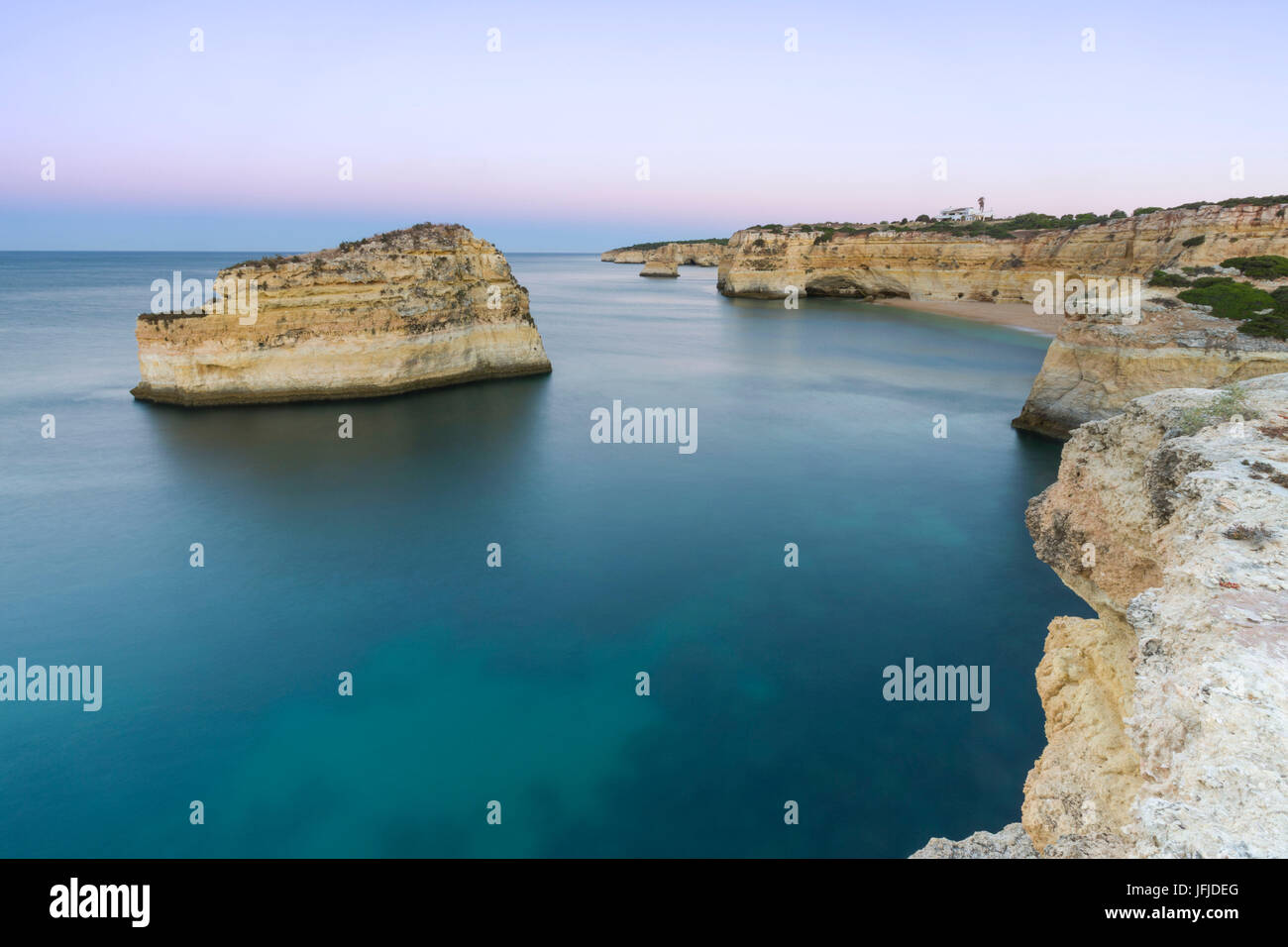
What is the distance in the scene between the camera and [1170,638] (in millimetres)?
3852

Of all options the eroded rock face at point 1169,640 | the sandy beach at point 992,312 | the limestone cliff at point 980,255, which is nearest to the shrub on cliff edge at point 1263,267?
the limestone cliff at point 980,255

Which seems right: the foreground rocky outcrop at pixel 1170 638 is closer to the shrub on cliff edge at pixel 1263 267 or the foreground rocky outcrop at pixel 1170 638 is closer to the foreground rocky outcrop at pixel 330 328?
the foreground rocky outcrop at pixel 330 328

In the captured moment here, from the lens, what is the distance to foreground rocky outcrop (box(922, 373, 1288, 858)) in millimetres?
3002

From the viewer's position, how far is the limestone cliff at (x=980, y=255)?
4419 centimetres

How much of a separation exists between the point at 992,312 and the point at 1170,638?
227ft

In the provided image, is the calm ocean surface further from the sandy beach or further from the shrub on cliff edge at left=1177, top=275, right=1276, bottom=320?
the sandy beach

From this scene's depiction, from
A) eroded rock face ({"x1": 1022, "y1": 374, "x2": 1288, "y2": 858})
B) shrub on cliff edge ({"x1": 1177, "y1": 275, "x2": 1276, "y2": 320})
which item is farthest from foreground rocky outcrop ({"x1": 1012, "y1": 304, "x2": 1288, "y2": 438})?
eroded rock face ({"x1": 1022, "y1": 374, "x2": 1288, "y2": 858})

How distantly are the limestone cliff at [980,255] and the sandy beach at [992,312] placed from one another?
1057 millimetres

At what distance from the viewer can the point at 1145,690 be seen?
12.0ft

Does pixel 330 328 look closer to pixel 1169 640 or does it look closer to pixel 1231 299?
pixel 1169 640

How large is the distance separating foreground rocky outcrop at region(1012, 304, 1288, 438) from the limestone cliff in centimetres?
1991
